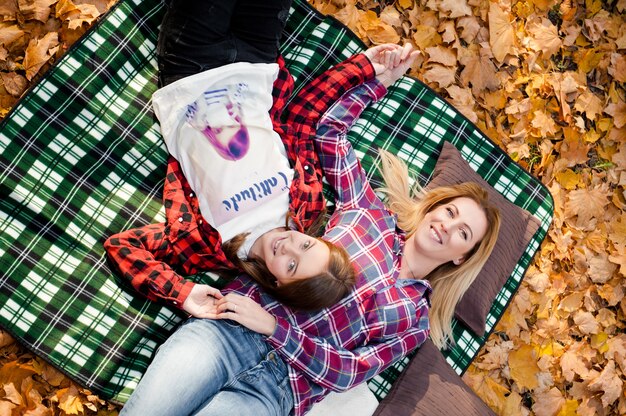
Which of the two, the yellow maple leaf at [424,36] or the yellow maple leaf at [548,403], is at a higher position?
the yellow maple leaf at [424,36]

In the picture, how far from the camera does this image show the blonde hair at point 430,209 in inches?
128

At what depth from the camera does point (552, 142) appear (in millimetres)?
4012

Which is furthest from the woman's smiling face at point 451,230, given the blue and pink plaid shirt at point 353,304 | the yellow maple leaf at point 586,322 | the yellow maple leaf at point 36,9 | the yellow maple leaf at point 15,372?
the yellow maple leaf at point 36,9

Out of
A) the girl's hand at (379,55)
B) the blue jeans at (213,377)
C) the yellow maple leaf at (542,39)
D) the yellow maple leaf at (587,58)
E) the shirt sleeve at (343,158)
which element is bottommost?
the blue jeans at (213,377)

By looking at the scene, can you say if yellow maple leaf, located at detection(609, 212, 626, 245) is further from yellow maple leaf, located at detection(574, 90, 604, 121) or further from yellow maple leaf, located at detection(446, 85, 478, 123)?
yellow maple leaf, located at detection(446, 85, 478, 123)

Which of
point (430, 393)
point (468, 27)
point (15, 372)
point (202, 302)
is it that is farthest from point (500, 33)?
point (15, 372)

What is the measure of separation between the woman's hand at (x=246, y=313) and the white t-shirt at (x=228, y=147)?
269mm

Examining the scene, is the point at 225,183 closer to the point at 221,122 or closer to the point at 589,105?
the point at 221,122

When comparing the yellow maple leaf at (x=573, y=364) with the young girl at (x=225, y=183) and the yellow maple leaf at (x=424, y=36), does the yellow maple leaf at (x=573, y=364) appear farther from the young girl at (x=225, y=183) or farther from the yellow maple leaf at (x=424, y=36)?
the yellow maple leaf at (x=424, y=36)

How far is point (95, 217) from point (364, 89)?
1.64 metres

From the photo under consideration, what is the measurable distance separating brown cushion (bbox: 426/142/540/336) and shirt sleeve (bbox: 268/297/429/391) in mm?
631

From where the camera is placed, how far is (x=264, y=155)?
2.95m

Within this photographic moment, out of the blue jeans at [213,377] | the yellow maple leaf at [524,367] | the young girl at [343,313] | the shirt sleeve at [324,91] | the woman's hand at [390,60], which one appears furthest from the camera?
the yellow maple leaf at [524,367]

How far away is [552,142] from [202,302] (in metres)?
2.69
